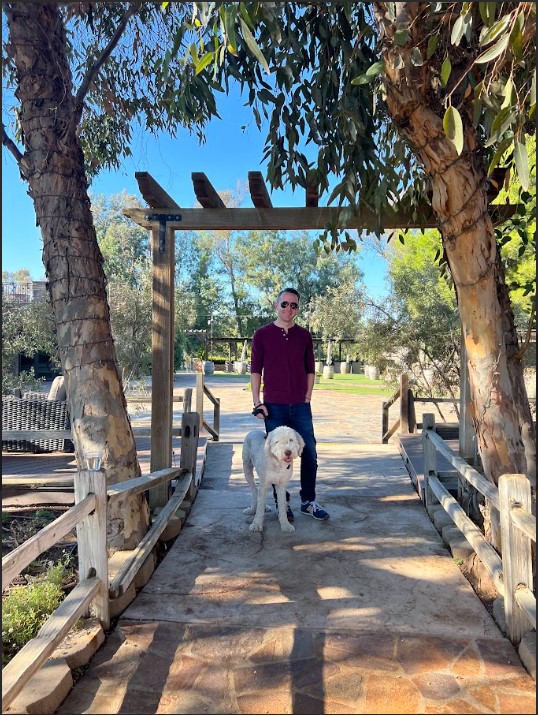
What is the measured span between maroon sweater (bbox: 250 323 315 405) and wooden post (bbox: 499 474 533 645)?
1.94 m

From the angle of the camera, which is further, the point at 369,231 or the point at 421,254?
the point at 421,254

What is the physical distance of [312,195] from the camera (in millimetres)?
4391

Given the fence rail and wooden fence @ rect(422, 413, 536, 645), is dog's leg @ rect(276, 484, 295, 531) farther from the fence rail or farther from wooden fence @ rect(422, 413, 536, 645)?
wooden fence @ rect(422, 413, 536, 645)

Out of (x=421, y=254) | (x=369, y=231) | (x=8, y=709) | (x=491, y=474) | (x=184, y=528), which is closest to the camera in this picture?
(x=8, y=709)

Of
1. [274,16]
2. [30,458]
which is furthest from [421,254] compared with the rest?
[274,16]

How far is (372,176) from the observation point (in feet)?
12.1

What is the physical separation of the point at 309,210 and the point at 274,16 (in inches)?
82.0

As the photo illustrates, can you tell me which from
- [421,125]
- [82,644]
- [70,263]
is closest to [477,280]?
[421,125]

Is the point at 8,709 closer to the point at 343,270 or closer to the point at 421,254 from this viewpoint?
the point at 421,254

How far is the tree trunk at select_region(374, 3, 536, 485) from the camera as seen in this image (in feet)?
10.1

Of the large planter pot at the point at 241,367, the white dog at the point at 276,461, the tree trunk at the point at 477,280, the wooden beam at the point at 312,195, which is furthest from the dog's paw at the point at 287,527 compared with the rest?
the large planter pot at the point at 241,367

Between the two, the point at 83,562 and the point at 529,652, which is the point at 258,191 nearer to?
the point at 83,562

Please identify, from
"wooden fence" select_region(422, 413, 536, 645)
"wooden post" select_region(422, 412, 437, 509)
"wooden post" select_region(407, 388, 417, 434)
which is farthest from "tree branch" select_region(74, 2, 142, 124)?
"wooden post" select_region(407, 388, 417, 434)

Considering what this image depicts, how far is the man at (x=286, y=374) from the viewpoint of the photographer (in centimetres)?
416
